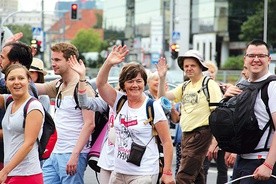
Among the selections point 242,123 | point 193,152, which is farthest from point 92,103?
point 193,152

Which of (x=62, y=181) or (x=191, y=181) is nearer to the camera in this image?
(x=62, y=181)

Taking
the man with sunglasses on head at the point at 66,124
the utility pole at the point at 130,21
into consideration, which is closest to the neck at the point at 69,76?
the man with sunglasses on head at the point at 66,124

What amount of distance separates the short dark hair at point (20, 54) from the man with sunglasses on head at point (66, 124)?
1.11 ft

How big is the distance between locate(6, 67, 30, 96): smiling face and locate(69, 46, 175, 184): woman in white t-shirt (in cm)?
77

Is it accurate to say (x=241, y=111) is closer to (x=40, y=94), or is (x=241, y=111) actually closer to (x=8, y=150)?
(x=8, y=150)

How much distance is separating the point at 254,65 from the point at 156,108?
→ 2.75 ft

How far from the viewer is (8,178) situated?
6035 mm

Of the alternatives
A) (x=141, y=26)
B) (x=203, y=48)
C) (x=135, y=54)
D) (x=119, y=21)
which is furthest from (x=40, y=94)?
(x=119, y=21)

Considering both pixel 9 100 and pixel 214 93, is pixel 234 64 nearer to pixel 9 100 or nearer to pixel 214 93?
pixel 214 93

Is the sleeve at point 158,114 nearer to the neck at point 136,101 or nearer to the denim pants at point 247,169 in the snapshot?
the neck at point 136,101

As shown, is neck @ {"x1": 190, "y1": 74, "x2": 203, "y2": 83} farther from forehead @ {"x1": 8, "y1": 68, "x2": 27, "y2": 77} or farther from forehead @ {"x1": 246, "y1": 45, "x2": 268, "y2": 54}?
forehead @ {"x1": 8, "y1": 68, "x2": 27, "y2": 77}

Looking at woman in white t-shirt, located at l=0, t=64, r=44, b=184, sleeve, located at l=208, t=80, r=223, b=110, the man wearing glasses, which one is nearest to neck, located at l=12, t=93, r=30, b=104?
woman in white t-shirt, located at l=0, t=64, r=44, b=184

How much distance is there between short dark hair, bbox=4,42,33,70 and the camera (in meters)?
6.96

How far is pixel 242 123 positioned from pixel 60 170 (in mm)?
1895
